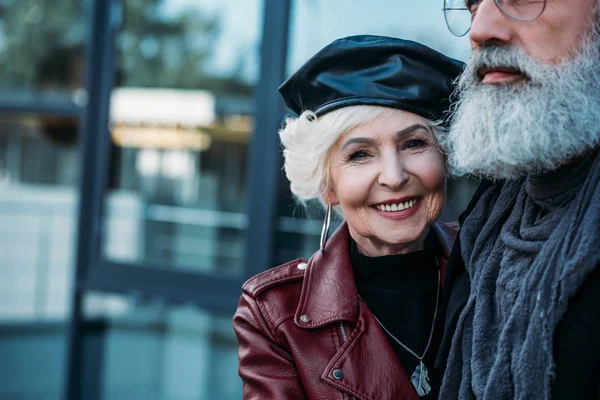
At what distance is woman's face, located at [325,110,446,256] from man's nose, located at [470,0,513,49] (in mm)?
410

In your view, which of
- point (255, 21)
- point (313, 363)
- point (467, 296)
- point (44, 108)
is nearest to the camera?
point (467, 296)

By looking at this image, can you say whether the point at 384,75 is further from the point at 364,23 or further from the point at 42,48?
the point at 42,48

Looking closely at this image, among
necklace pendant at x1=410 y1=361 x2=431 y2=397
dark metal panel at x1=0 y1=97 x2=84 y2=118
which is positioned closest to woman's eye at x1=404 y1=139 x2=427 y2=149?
necklace pendant at x1=410 y1=361 x2=431 y2=397

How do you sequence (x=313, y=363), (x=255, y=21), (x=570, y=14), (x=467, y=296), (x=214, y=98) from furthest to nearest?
(x=214, y=98)
(x=255, y=21)
(x=313, y=363)
(x=467, y=296)
(x=570, y=14)

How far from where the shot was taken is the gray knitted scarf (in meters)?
1.19

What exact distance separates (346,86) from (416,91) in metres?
0.17

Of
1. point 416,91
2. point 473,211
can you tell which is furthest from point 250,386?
point 416,91

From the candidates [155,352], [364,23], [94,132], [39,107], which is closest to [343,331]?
[364,23]

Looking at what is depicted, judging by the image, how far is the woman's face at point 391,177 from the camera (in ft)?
5.75

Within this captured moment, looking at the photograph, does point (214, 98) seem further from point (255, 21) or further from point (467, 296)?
point (467, 296)

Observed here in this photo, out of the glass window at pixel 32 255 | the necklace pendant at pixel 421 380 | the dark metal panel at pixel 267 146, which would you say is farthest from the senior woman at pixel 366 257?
the glass window at pixel 32 255

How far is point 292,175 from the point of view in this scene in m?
1.96

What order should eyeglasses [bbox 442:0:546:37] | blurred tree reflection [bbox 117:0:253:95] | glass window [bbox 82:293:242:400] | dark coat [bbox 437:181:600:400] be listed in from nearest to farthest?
1. dark coat [bbox 437:181:600:400]
2. eyeglasses [bbox 442:0:546:37]
3. blurred tree reflection [bbox 117:0:253:95]
4. glass window [bbox 82:293:242:400]

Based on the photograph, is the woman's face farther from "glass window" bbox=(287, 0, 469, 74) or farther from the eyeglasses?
"glass window" bbox=(287, 0, 469, 74)
